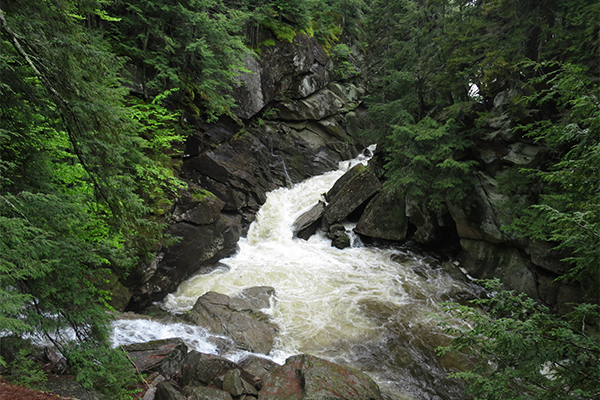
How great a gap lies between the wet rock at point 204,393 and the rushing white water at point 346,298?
208 centimetres

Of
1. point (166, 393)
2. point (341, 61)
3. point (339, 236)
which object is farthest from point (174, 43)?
point (341, 61)

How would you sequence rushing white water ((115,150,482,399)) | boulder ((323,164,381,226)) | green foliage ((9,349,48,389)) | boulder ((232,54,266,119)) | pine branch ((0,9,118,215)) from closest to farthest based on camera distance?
pine branch ((0,9,118,215)), green foliage ((9,349,48,389)), rushing white water ((115,150,482,399)), boulder ((323,164,381,226)), boulder ((232,54,266,119))

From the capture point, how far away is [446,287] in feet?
39.5

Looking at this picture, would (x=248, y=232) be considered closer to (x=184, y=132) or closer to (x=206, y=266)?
(x=206, y=266)

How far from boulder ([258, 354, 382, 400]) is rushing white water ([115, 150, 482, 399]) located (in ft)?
4.02

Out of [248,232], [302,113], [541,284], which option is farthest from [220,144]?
[541,284]

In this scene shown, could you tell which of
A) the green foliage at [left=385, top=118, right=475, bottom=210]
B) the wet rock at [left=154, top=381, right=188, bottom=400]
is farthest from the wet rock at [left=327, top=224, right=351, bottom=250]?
the wet rock at [left=154, top=381, right=188, bottom=400]

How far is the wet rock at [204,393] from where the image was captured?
5316 mm

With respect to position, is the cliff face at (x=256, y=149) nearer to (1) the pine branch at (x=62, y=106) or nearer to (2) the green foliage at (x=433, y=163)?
(1) the pine branch at (x=62, y=106)

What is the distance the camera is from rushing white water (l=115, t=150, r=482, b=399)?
7.79m

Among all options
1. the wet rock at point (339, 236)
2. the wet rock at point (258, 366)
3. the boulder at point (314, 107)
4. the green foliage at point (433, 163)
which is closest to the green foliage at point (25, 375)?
the wet rock at point (258, 366)

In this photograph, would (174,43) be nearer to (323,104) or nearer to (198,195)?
(198,195)

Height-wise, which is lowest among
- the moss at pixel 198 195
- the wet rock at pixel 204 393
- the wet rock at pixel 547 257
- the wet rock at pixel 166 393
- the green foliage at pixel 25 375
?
the wet rock at pixel 204 393

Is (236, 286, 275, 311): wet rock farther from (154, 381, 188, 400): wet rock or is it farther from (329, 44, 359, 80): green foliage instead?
(329, 44, 359, 80): green foliage
